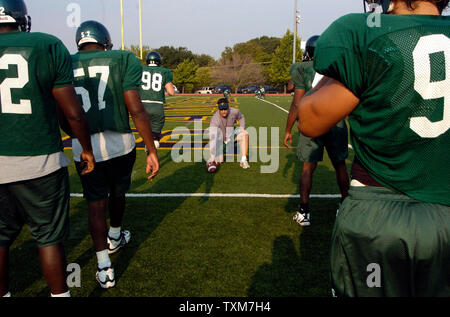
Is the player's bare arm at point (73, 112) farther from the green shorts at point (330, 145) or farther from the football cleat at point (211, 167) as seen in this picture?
the football cleat at point (211, 167)

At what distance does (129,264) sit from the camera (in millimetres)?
3014

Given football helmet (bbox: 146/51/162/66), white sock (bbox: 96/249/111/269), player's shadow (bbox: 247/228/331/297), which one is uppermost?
football helmet (bbox: 146/51/162/66)

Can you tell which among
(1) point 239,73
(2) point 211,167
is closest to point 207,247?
(2) point 211,167

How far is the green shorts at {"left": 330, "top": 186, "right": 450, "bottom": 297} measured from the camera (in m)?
1.09

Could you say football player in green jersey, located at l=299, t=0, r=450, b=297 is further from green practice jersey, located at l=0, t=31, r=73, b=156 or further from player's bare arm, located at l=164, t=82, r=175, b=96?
player's bare arm, located at l=164, t=82, r=175, b=96

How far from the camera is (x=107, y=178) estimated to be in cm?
290

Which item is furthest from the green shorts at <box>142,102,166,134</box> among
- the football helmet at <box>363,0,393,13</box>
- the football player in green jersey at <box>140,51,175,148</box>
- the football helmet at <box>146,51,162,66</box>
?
the football helmet at <box>363,0,393,13</box>

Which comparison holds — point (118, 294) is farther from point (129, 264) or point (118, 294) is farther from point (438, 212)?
point (438, 212)

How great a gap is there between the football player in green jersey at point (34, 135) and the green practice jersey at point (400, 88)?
1562 millimetres

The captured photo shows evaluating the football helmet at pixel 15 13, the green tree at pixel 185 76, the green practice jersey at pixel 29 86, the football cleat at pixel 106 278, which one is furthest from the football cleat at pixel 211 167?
the green tree at pixel 185 76

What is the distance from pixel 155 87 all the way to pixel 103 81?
3.80m

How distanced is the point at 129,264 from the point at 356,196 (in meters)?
2.42

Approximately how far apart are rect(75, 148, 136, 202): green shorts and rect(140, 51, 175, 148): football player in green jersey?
3.53 metres
